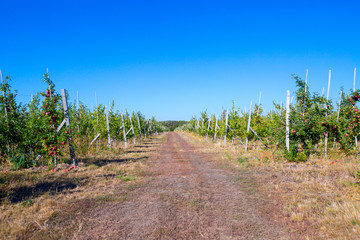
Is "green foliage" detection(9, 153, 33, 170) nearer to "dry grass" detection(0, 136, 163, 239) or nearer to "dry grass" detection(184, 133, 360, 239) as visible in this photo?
"dry grass" detection(0, 136, 163, 239)

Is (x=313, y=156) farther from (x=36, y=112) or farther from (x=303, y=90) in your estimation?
(x=36, y=112)

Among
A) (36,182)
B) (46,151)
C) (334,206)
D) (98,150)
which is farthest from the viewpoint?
(98,150)

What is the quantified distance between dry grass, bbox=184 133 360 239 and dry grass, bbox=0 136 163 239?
4097 millimetres

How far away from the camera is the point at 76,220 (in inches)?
156

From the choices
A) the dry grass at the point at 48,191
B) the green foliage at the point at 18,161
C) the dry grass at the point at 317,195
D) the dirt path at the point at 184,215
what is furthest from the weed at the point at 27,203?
the dry grass at the point at 317,195

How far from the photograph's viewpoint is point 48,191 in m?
5.55

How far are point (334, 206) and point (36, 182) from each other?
313 inches

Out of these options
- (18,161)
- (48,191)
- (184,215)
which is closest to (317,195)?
(184,215)

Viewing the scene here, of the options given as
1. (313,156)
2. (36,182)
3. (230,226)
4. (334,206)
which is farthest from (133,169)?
(313,156)

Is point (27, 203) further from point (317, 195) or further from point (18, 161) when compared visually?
point (317, 195)

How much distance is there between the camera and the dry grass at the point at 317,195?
3.48 meters

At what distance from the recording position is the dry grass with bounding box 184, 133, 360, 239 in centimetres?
348

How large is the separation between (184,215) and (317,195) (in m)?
3.45

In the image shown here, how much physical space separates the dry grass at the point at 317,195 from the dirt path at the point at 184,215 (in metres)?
0.53
